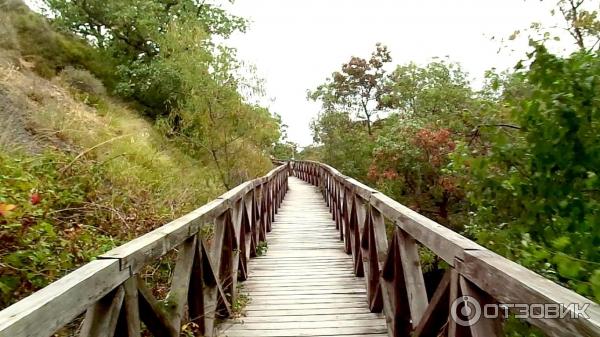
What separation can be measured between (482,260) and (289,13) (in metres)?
22.5

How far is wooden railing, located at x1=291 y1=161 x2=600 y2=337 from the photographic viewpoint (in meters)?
1.16

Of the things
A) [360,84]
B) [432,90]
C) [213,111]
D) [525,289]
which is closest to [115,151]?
[213,111]

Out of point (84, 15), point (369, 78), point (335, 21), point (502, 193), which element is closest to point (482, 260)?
point (502, 193)

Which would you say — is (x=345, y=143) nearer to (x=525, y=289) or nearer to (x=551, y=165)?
(x=551, y=165)

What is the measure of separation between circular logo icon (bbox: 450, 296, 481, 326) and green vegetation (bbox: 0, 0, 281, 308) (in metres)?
2.37

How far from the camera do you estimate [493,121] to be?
139 inches

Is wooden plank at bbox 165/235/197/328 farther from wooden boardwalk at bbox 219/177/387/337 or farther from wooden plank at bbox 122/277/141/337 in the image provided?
wooden boardwalk at bbox 219/177/387/337

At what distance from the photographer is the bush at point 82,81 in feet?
35.1

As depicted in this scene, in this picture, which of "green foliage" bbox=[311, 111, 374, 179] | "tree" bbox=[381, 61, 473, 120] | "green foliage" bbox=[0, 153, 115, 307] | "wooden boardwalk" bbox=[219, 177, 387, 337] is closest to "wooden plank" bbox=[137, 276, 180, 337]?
"green foliage" bbox=[0, 153, 115, 307]

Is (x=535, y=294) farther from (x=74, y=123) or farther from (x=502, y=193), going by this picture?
(x=74, y=123)

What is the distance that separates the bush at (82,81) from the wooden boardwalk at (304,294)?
662 centimetres

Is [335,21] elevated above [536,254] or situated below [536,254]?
above

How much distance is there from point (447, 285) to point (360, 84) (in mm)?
20762

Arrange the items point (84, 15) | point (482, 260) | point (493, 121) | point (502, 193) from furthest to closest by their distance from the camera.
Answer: point (84, 15), point (493, 121), point (502, 193), point (482, 260)
